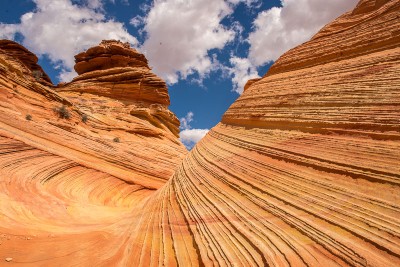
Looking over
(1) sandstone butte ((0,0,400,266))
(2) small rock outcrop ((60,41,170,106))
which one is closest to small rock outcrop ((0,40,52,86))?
(2) small rock outcrop ((60,41,170,106))

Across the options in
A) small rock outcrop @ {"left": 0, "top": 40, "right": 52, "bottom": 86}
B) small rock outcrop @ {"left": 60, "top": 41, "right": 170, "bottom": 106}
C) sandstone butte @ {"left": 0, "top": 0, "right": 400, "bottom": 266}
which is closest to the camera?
sandstone butte @ {"left": 0, "top": 0, "right": 400, "bottom": 266}

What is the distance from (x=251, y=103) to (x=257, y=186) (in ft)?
14.4

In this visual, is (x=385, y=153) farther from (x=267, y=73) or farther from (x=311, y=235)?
(x=267, y=73)

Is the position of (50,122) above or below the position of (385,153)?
above

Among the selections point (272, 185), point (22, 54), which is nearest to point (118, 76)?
point (22, 54)

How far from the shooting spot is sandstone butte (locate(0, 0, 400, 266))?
348 cm

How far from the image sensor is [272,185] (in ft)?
15.8

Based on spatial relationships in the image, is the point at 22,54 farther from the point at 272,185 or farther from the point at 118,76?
the point at 272,185

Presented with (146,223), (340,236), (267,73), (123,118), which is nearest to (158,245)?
(146,223)

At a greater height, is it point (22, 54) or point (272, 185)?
point (22, 54)

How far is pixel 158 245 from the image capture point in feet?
16.2

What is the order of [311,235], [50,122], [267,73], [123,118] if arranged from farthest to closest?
[123,118], [50,122], [267,73], [311,235]

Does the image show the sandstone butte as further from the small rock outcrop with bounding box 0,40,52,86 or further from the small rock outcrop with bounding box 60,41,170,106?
the small rock outcrop with bounding box 0,40,52,86

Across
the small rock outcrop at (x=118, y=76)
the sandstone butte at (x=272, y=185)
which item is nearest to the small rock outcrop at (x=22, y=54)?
the small rock outcrop at (x=118, y=76)
